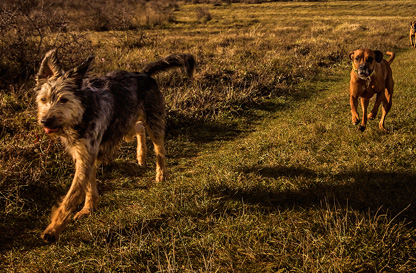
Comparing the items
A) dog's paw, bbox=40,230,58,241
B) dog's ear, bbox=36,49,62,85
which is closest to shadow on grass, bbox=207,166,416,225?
dog's paw, bbox=40,230,58,241

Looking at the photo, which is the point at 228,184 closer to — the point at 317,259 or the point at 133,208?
the point at 133,208

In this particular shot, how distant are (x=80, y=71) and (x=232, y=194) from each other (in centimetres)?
226

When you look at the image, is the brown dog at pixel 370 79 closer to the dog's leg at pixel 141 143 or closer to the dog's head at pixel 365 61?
the dog's head at pixel 365 61

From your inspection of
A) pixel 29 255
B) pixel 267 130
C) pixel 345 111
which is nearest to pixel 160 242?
→ pixel 29 255

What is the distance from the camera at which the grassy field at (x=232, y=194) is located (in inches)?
99.3

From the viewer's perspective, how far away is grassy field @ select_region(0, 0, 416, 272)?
8.27 feet

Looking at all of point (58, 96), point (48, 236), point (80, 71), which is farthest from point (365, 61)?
point (48, 236)

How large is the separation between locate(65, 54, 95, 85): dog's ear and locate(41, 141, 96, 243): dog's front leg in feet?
2.28

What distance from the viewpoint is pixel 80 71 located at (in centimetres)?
297

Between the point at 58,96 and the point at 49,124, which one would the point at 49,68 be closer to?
the point at 58,96

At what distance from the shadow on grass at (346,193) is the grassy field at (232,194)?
0.02 meters

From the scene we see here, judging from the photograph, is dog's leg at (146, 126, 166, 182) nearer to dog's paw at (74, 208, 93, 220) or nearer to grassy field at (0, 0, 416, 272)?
grassy field at (0, 0, 416, 272)

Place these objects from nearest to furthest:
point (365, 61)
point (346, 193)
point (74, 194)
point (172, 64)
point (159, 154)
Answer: point (74, 194)
point (346, 193)
point (159, 154)
point (172, 64)
point (365, 61)

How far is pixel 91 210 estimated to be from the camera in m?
3.31
